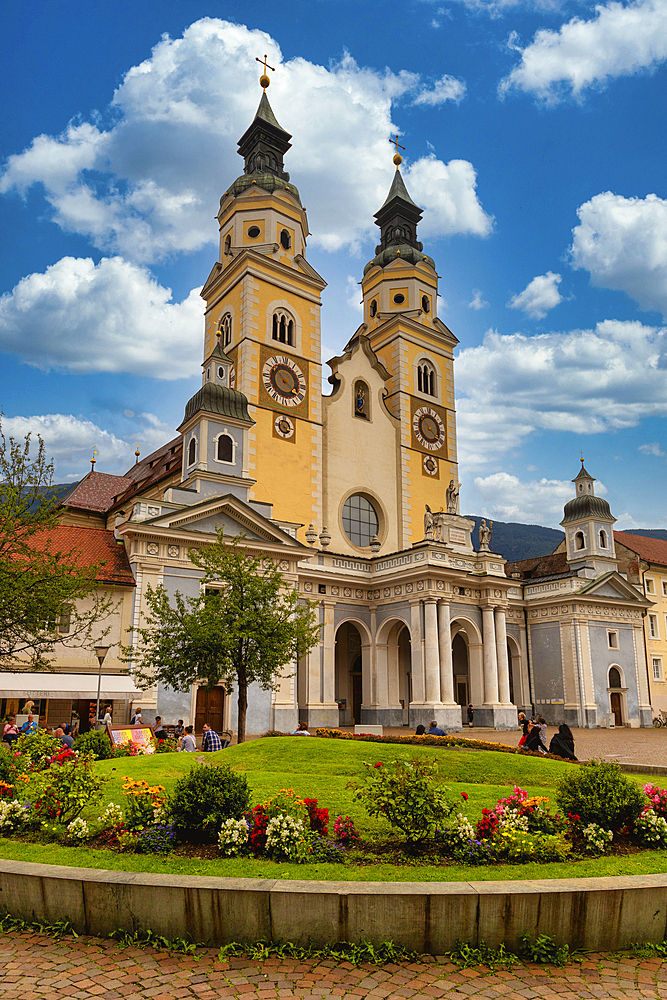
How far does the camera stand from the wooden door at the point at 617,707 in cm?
4512

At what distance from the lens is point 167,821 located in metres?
8.76

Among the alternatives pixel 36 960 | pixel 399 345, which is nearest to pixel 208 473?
pixel 399 345

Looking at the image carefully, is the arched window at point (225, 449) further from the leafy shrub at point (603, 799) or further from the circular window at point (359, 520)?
the leafy shrub at point (603, 799)

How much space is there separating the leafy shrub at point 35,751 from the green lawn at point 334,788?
1.11 m

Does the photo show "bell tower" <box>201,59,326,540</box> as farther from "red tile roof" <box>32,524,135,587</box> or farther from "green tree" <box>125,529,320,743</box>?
"green tree" <box>125,529,320,743</box>

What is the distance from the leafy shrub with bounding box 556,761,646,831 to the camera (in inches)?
346

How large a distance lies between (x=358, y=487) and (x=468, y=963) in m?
39.1

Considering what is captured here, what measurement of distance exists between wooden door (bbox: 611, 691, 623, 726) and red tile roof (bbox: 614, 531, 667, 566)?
1260cm

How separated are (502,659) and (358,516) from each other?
11884 millimetres

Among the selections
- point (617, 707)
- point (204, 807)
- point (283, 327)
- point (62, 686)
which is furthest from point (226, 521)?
point (617, 707)

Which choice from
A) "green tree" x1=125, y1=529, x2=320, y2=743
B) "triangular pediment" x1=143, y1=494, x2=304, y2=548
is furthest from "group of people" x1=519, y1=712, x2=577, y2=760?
"triangular pediment" x1=143, y1=494, x2=304, y2=548

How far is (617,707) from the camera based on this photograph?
149 ft

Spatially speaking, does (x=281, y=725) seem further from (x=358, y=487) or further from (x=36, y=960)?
(x=36, y=960)

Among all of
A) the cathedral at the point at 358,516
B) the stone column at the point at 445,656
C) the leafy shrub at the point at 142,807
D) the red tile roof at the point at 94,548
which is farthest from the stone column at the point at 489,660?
the leafy shrub at the point at 142,807
